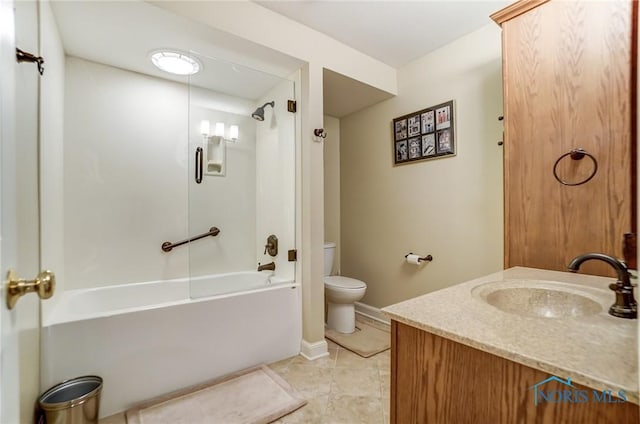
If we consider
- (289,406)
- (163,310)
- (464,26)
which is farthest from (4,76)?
(464,26)

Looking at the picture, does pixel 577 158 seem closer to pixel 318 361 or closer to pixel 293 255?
pixel 293 255

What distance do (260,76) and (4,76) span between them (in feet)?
6.28

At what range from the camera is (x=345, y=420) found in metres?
1.51

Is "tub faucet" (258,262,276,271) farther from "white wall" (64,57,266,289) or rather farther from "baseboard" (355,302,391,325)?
"baseboard" (355,302,391,325)

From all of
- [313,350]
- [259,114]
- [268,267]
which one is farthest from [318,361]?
[259,114]

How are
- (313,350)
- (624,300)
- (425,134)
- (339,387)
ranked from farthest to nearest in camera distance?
(425,134), (313,350), (339,387), (624,300)

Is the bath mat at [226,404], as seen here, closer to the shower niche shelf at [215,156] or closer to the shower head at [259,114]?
the shower niche shelf at [215,156]

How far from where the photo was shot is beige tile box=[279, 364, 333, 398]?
177 centimetres

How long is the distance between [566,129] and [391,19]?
53.2 inches

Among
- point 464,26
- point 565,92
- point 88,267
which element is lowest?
point 88,267

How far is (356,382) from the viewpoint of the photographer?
1.85m

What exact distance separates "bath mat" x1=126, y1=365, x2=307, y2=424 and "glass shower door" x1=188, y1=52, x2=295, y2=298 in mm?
720

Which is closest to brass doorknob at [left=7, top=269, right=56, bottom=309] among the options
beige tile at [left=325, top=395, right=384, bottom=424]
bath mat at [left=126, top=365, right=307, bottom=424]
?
bath mat at [left=126, top=365, right=307, bottom=424]

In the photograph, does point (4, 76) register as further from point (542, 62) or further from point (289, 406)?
point (542, 62)
